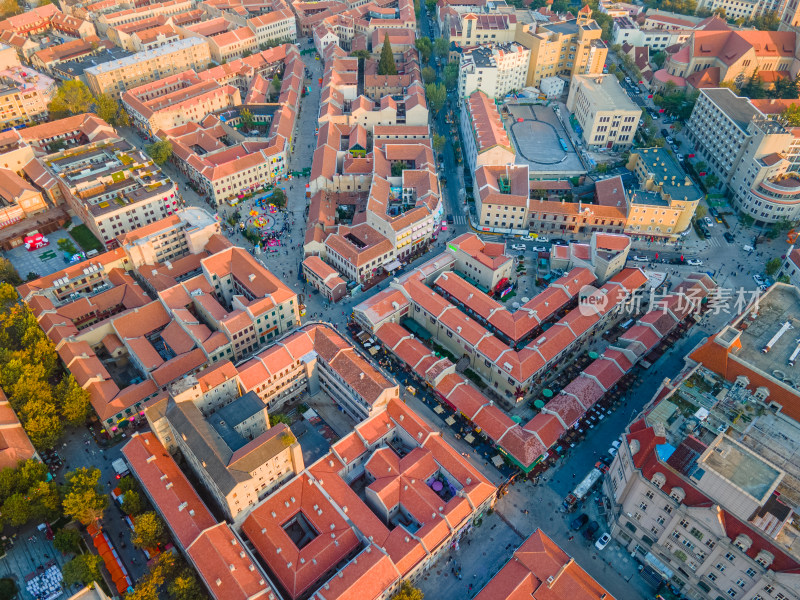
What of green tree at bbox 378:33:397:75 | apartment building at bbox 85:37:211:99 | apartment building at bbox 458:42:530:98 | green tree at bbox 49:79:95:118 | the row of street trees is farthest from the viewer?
green tree at bbox 378:33:397:75

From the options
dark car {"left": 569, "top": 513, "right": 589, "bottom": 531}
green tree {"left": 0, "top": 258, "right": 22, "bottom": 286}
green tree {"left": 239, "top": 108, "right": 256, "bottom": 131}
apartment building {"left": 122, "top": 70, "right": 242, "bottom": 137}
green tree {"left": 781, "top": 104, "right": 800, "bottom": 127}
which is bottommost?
dark car {"left": 569, "top": 513, "right": 589, "bottom": 531}

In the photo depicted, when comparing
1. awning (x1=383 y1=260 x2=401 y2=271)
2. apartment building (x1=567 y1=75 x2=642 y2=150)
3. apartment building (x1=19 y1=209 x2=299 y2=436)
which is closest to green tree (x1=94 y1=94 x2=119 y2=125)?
apartment building (x1=19 y1=209 x2=299 y2=436)

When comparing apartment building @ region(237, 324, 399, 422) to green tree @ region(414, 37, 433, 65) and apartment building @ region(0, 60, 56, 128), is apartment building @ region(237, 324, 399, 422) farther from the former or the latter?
green tree @ region(414, 37, 433, 65)

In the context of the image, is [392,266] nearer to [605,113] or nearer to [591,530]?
[591,530]

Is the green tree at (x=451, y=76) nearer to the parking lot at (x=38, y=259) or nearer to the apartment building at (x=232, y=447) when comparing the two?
the parking lot at (x=38, y=259)

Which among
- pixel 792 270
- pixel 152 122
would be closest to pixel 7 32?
Answer: pixel 152 122

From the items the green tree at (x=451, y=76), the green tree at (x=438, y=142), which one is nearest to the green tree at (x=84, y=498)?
the green tree at (x=438, y=142)

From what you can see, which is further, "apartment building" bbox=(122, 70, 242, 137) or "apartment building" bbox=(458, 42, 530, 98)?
"apartment building" bbox=(458, 42, 530, 98)
